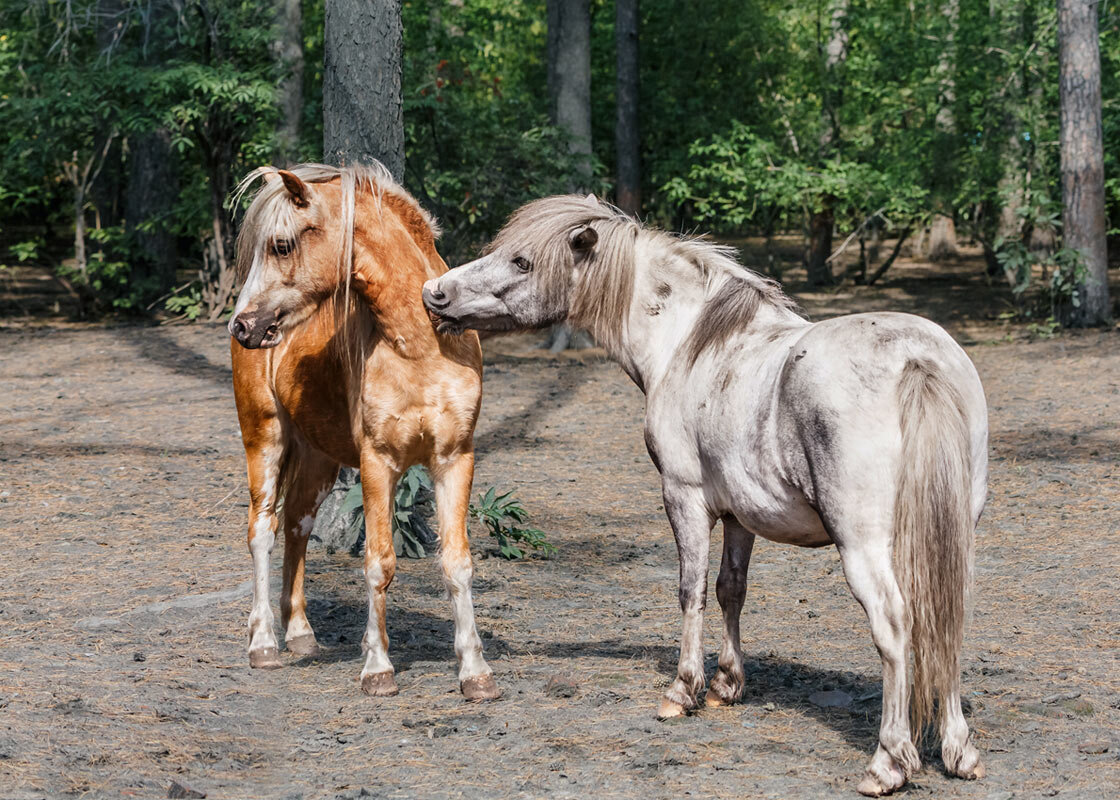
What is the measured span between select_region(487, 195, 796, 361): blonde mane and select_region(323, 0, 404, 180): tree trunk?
8.58 ft

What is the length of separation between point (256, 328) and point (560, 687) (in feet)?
6.27

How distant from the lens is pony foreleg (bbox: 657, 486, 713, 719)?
4.29 m

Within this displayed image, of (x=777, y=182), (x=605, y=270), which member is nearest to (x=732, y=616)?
(x=605, y=270)

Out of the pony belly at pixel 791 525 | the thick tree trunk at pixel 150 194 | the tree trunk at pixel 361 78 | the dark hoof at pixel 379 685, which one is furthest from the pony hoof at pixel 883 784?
the thick tree trunk at pixel 150 194

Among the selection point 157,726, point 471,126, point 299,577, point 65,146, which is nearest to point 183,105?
point 65,146

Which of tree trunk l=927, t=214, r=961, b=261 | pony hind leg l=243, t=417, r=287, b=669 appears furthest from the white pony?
tree trunk l=927, t=214, r=961, b=261

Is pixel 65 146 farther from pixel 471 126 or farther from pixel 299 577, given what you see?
pixel 299 577

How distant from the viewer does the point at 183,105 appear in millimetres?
14719

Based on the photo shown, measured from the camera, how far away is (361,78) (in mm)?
6816

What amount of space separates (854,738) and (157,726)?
2.56 metres

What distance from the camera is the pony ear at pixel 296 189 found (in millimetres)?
4531

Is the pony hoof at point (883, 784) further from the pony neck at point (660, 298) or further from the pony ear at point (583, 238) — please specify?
the pony ear at point (583, 238)

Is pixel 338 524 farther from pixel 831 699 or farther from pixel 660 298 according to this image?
pixel 831 699

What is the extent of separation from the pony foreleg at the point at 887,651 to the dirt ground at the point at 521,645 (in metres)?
0.14
